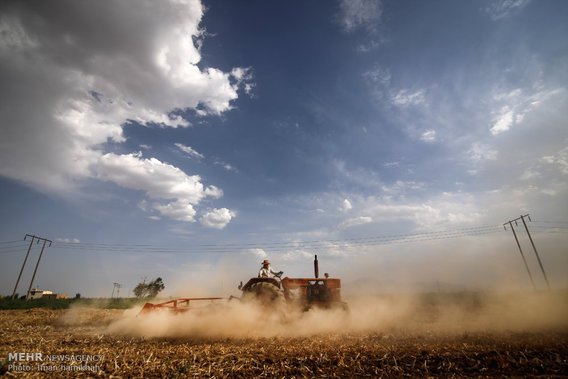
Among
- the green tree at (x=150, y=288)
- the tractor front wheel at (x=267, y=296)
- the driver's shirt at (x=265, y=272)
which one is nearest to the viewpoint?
the tractor front wheel at (x=267, y=296)

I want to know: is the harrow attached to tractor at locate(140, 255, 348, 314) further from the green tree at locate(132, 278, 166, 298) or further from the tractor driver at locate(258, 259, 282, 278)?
the green tree at locate(132, 278, 166, 298)

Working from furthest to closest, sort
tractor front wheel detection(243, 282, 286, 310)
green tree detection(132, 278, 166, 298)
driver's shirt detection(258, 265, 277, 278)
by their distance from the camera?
1. green tree detection(132, 278, 166, 298)
2. driver's shirt detection(258, 265, 277, 278)
3. tractor front wheel detection(243, 282, 286, 310)

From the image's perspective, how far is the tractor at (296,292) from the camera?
9953mm

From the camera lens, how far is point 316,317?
36.2 ft

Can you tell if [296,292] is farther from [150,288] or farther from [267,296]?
[150,288]

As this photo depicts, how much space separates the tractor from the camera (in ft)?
32.7

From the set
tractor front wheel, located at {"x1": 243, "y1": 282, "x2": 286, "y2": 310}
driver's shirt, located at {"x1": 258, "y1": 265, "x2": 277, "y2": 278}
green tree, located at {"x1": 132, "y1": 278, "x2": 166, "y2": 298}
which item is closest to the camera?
tractor front wheel, located at {"x1": 243, "y1": 282, "x2": 286, "y2": 310}

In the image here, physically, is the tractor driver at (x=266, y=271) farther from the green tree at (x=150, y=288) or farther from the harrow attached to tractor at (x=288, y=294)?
the green tree at (x=150, y=288)

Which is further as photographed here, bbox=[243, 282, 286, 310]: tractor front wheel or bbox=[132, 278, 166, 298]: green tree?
bbox=[132, 278, 166, 298]: green tree

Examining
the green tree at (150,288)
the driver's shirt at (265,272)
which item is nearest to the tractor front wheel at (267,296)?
the driver's shirt at (265,272)

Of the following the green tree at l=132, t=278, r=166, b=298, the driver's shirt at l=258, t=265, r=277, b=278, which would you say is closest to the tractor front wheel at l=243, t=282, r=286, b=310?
the driver's shirt at l=258, t=265, r=277, b=278

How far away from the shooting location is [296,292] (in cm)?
1223

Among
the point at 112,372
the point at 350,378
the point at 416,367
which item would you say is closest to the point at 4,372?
the point at 112,372

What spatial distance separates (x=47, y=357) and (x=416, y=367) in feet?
26.3
